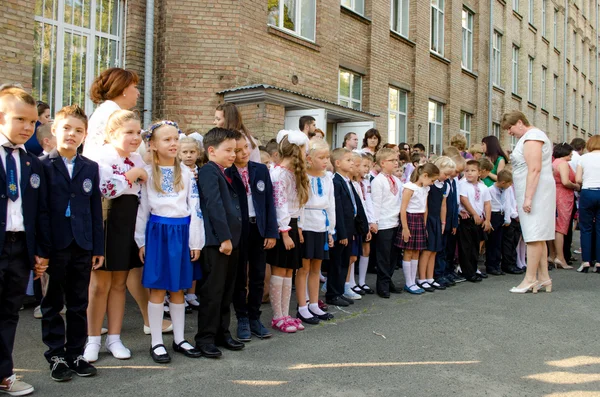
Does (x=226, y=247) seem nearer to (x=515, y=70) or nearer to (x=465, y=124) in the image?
(x=465, y=124)

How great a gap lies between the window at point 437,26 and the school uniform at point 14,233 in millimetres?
16440

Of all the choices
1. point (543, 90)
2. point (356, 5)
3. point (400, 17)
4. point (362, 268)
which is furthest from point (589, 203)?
point (543, 90)

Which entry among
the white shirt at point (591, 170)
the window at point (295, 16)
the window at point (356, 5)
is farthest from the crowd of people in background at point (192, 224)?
the window at point (356, 5)

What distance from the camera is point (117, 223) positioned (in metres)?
4.25

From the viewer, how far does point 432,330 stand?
520 centimetres

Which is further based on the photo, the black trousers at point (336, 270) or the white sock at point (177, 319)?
the black trousers at point (336, 270)

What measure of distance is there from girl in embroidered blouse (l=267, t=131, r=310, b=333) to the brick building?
4896 millimetres

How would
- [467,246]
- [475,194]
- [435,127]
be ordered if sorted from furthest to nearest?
[435,127], [475,194], [467,246]

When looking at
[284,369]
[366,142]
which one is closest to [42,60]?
[366,142]

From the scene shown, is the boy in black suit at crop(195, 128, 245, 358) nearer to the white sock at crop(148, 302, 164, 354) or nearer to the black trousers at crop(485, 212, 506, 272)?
the white sock at crop(148, 302, 164, 354)

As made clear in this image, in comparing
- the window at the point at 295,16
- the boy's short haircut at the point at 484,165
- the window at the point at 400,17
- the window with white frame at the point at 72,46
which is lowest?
the boy's short haircut at the point at 484,165

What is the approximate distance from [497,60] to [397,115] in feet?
31.5

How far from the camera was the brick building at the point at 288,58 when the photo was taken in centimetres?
891

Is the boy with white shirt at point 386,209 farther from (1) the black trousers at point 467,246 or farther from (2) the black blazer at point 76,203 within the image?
(2) the black blazer at point 76,203
